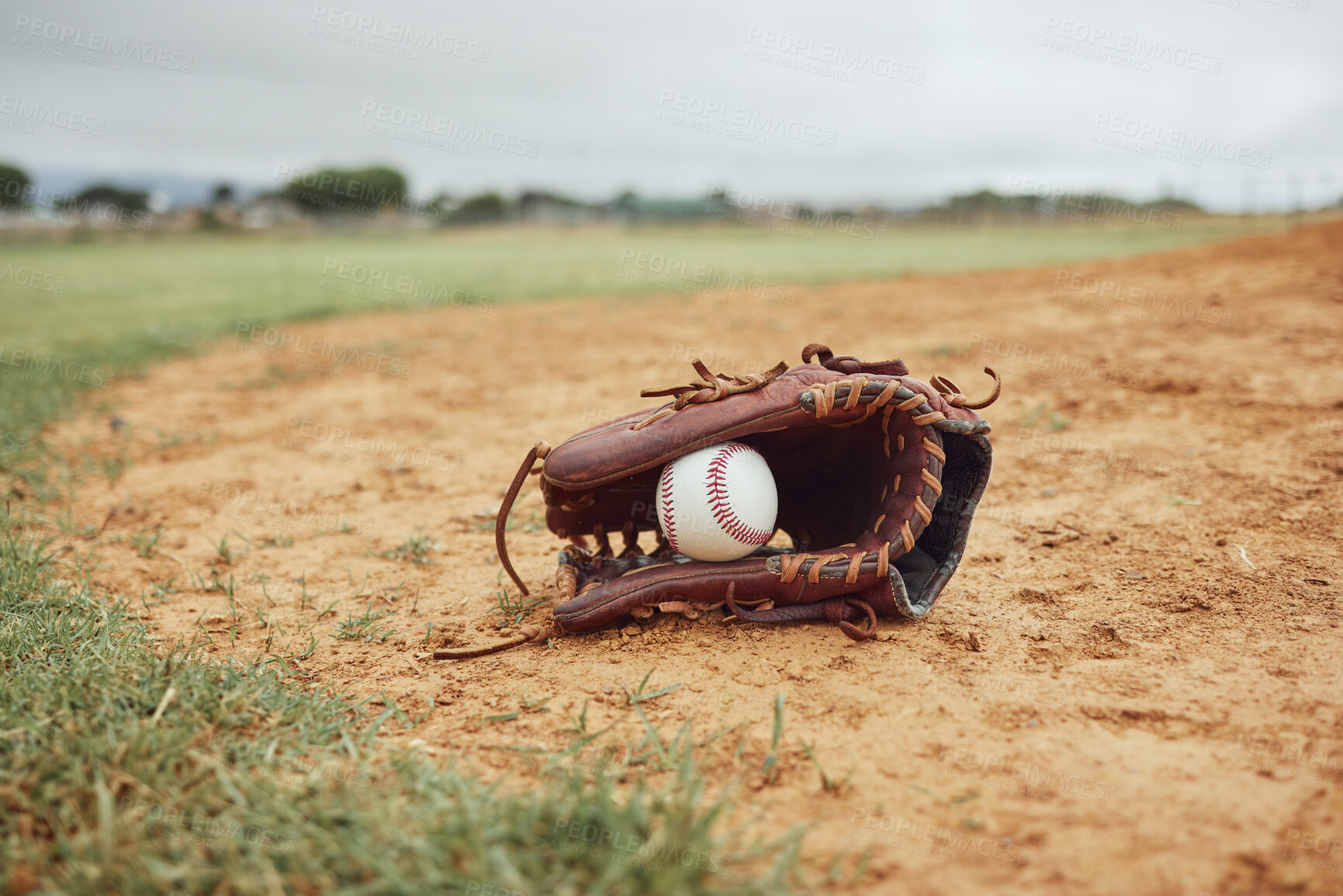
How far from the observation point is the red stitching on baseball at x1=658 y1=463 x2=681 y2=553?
2.37m

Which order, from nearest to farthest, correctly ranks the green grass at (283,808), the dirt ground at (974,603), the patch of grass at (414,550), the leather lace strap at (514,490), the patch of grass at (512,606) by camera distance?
the green grass at (283,808) < the dirt ground at (974,603) < the leather lace strap at (514,490) < the patch of grass at (512,606) < the patch of grass at (414,550)

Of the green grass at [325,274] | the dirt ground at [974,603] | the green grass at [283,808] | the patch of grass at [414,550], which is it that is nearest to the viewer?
the green grass at [283,808]

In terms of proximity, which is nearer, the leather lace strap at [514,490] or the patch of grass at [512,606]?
the leather lace strap at [514,490]

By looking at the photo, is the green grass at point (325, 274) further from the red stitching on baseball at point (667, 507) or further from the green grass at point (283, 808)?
the red stitching on baseball at point (667, 507)

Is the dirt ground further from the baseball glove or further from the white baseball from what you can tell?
the white baseball

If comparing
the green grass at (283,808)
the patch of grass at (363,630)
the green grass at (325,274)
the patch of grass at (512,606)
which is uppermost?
the green grass at (325,274)

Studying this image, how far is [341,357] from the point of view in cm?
700

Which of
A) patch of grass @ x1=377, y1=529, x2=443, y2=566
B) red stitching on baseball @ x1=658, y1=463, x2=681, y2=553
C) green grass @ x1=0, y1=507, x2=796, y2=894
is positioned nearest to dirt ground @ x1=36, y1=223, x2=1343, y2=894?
patch of grass @ x1=377, y1=529, x2=443, y2=566

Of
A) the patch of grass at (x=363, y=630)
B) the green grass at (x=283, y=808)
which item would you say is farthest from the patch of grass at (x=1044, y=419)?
the patch of grass at (x=363, y=630)

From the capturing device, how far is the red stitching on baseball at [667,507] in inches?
93.2

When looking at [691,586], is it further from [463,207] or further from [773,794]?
[463,207]

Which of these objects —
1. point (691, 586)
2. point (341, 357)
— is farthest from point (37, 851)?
point (341, 357)

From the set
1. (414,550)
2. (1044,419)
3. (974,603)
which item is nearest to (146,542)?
(414,550)

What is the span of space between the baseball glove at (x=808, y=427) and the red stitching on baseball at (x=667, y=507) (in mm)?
47
